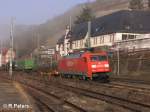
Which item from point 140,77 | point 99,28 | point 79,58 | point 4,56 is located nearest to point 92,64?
point 79,58

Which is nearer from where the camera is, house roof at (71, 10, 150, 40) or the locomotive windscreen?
the locomotive windscreen

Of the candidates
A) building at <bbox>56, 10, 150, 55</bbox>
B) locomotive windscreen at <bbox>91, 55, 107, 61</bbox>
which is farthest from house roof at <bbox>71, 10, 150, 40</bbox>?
locomotive windscreen at <bbox>91, 55, 107, 61</bbox>

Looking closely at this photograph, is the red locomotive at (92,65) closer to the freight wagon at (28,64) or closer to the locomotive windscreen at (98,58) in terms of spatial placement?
the locomotive windscreen at (98,58)

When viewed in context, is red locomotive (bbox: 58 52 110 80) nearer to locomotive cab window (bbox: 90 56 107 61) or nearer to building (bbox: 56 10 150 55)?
locomotive cab window (bbox: 90 56 107 61)

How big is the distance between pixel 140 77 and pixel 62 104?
2874cm

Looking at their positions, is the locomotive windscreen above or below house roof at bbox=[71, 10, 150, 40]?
below

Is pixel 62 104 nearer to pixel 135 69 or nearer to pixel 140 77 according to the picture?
pixel 140 77

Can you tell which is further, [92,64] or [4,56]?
[4,56]

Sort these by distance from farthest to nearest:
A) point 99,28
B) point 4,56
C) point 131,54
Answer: point 4,56 < point 99,28 < point 131,54

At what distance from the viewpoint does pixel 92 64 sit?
42.2 m

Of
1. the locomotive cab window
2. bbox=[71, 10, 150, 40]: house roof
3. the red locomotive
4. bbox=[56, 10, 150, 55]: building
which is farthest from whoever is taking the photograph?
bbox=[71, 10, 150, 40]: house roof

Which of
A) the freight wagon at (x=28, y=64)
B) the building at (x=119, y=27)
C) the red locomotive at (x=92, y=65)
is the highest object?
the building at (x=119, y=27)

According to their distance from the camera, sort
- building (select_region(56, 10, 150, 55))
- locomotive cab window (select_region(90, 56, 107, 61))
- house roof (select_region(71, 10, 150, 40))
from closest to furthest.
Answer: locomotive cab window (select_region(90, 56, 107, 61)), building (select_region(56, 10, 150, 55)), house roof (select_region(71, 10, 150, 40))

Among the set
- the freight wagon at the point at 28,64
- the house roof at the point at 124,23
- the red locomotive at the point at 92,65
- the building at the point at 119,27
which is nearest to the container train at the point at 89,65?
the red locomotive at the point at 92,65
